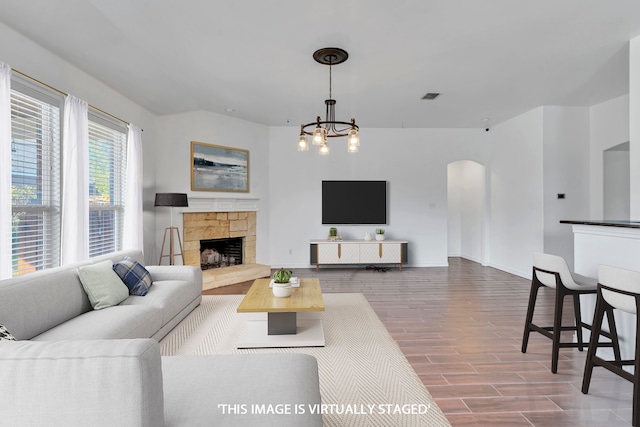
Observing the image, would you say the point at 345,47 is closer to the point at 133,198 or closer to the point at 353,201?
the point at 133,198

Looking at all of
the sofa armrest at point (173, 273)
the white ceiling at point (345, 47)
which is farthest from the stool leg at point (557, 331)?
the sofa armrest at point (173, 273)

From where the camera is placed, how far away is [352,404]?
2.03 metres

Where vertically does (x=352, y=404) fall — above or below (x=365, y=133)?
below

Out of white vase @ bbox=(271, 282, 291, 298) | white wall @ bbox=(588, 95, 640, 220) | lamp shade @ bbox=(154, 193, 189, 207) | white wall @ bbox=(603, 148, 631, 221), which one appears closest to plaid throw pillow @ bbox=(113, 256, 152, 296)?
white vase @ bbox=(271, 282, 291, 298)

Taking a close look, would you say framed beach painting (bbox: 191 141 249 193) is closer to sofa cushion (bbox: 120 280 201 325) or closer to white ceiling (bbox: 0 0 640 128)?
white ceiling (bbox: 0 0 640 128)

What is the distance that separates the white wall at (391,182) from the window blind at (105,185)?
2822mm

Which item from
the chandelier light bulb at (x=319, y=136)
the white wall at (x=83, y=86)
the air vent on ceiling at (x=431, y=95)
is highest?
the air vent on ceiling at (x=431, y=95)

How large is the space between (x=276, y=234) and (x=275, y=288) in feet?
12.0

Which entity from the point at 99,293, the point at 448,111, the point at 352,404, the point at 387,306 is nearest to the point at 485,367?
the point at 352,404

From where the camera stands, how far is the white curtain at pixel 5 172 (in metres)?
2.51

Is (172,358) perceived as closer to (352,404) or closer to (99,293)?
(352,404)


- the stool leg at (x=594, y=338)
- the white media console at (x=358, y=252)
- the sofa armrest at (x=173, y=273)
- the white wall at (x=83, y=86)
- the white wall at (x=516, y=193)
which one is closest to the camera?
the stool leg at (x=594, y=338)

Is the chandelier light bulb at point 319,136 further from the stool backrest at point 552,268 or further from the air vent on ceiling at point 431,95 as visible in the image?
the air vent on ceiling at point 431,95

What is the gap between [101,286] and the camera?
9.02 ft
